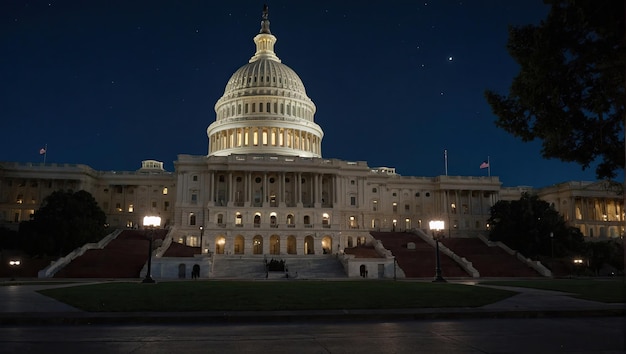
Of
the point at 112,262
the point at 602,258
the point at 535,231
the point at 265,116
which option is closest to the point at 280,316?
the point at 112,262

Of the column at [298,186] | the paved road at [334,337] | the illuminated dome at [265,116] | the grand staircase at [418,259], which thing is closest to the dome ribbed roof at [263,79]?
the illuminated dome at [265,116]

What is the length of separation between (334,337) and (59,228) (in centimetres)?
6833

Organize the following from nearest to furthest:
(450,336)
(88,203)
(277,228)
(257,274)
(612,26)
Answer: (450,336) < (612,26) < (257,274) < (88,203) < (277,228)

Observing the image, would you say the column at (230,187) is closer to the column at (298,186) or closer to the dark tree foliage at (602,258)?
the column at (298,186)

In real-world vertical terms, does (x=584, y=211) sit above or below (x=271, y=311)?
above

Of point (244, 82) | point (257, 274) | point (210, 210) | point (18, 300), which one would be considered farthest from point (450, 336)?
point (244, 82)

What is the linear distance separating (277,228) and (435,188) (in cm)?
4553

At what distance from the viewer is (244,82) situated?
443 ft

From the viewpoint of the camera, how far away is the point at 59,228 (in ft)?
245

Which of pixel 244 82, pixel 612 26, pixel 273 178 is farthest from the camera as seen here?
pixel 244 82

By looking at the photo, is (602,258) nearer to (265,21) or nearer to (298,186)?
(298,186)

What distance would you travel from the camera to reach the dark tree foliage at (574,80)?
69.0 ft

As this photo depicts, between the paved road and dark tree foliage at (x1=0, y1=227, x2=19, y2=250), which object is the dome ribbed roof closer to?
dark tree foliage at (x1=0, y1=227, x2=19, y2=250)

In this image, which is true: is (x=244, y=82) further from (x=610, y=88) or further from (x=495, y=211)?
(x=610, y=88)
